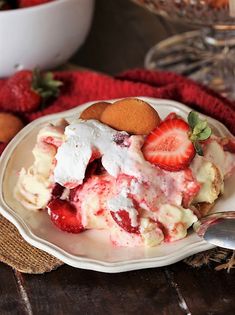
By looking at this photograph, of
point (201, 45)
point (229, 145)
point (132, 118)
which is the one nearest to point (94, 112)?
point (132, 118)

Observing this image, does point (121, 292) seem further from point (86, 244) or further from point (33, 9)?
point (33, 9)

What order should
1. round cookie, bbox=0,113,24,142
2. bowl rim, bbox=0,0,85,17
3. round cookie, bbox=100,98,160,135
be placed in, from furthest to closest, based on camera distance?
bowl rim, bbox=0,0,85,17
round cookie, bbox=0,113,24,142
round cookie, bbox=100,98,160,135

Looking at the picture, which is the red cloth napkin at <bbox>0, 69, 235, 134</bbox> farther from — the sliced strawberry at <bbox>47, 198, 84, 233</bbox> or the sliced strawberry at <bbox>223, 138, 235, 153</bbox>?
the sliced strawberry at <bbox>47, 198, 84, 233</bbox>

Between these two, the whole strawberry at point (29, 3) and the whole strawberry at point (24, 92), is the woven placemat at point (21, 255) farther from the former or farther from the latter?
the whole strawberry at point (29, 3)

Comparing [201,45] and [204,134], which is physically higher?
[204,134]

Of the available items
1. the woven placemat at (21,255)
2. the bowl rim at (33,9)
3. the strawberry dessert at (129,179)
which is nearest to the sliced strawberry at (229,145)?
the strawberry dessert at (129,179)

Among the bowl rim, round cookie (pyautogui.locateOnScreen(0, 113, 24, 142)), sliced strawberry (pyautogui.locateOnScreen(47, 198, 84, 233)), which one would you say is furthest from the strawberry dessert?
the bowl rim

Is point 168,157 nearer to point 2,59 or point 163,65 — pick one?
point 2,59

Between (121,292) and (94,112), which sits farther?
(94,112)
